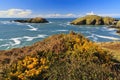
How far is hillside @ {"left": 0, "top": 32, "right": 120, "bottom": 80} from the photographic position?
404 inches

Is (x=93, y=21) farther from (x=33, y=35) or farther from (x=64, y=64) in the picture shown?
(x=64, y=64)

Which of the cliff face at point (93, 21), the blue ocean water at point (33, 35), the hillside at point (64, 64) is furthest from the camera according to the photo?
the cliff face at point (93, 21)

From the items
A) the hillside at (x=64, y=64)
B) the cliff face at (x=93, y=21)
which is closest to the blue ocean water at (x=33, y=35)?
the hillside at (x=64, y=64)

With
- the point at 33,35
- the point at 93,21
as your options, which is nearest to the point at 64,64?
the point at 33,35

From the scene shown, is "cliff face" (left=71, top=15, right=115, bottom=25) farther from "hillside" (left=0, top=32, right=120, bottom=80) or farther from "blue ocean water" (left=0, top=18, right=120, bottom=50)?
"hillside" (left=0, top=32, right=120, bottom=80)

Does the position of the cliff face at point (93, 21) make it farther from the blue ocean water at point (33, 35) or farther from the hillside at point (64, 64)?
the hillside at point (64, 64)

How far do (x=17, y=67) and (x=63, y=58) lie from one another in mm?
2528

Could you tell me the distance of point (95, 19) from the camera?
136375 mm

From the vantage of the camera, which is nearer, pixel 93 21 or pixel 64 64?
pixel 64 64

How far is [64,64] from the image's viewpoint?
12.0m

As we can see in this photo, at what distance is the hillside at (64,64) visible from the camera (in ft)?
33.7

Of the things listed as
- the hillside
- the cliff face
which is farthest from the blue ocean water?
the cliff face

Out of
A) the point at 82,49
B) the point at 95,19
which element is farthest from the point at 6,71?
the point at 95,19

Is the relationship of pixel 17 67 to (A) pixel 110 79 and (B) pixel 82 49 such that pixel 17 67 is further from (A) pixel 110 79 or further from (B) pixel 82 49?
(A) pixel 110 79
